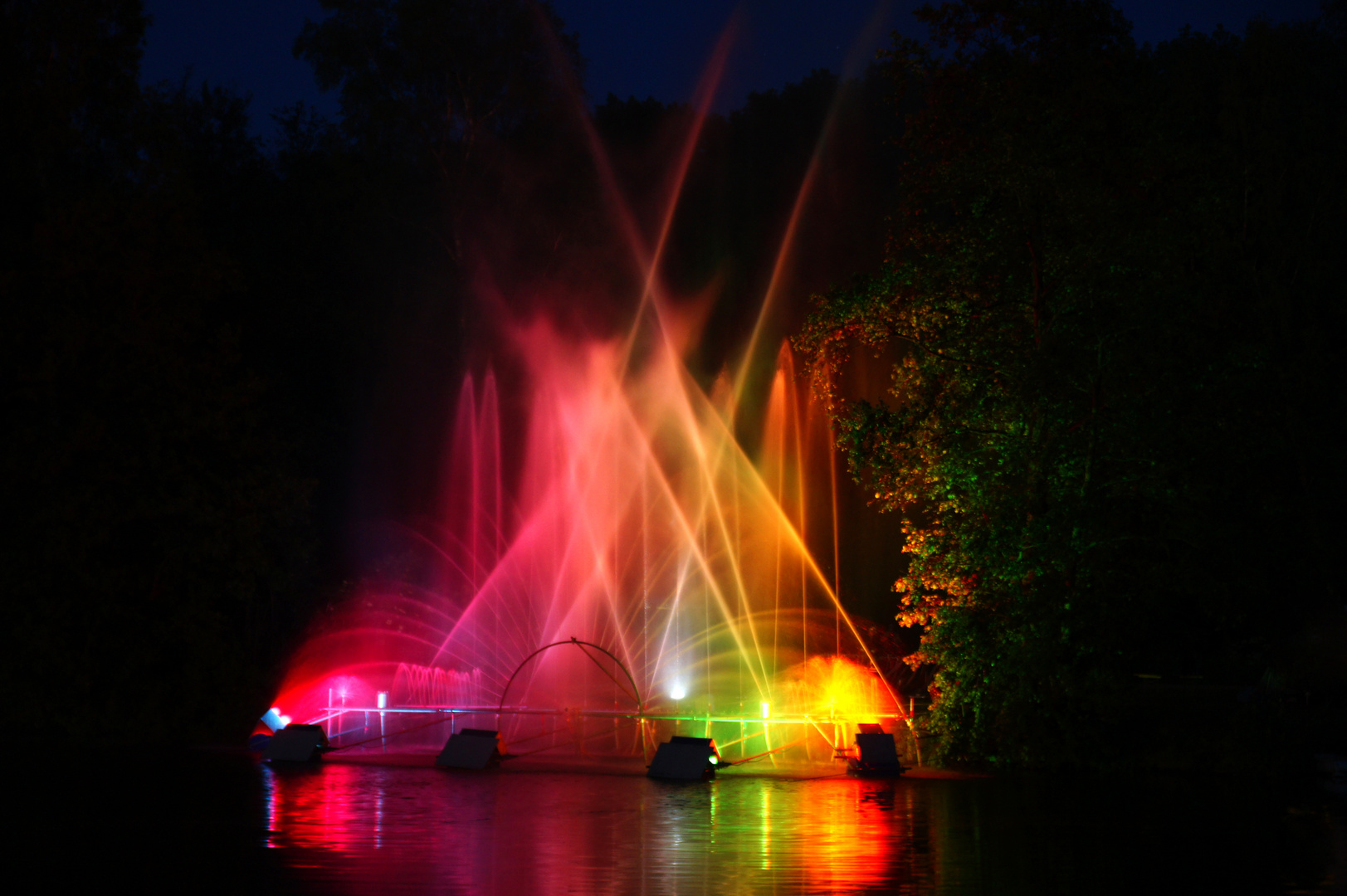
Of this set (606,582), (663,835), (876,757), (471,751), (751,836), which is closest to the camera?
(751,836)

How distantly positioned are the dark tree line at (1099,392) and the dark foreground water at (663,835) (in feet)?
7.27

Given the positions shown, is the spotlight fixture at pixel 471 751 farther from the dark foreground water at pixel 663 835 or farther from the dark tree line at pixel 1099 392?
the dark tree line at pixel 1099 392

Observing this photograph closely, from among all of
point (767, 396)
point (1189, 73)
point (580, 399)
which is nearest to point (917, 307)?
point (580, 399)

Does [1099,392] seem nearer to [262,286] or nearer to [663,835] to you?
[663,835]

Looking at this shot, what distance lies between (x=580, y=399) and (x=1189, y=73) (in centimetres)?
1918

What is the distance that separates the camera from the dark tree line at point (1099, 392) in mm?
19156

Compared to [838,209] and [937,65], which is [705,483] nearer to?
[937,65]

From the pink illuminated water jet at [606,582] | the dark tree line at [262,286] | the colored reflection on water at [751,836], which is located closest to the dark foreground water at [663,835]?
the colored reflection on water at [751,836]

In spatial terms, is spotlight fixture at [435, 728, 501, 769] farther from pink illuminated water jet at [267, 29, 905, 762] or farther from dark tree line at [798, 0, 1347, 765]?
dark tree line at [798, 0, 1347, 765]

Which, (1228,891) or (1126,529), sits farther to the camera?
(1126,529)

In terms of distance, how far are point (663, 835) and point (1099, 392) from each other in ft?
38.7

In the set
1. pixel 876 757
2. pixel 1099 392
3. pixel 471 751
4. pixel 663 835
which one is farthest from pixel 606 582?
pixel 663 835

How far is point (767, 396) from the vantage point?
40844mm

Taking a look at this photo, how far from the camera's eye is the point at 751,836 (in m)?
12.2
